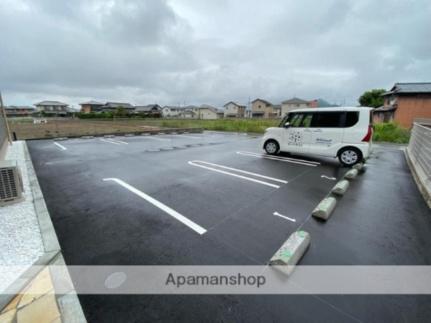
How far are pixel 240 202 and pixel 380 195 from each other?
288cm

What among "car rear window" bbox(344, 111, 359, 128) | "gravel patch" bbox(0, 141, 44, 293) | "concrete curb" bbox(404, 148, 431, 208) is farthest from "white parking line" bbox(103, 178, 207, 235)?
"car rear window" bbox(344, 111, 359, 128)

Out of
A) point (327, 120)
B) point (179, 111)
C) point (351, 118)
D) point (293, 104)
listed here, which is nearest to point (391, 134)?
point (351, 118)

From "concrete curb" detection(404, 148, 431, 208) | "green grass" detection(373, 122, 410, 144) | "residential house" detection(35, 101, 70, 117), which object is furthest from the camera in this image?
"residential house" detection(35, 101, 70, 117)

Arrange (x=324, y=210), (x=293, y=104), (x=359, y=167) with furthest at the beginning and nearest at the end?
(x=293, y=104) < (x=359, y=167) < (x=324, y=210)

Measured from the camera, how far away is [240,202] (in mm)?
3486

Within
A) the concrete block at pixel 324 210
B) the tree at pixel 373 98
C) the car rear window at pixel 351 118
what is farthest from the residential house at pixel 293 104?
the concrete block at pixel 324 210

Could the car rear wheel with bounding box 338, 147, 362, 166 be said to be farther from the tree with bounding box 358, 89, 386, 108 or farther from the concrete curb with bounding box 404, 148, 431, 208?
the tree with bounding box 358, 89, 386, 108

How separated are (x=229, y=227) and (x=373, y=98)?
130ft

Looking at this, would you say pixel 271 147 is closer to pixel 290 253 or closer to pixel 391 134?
pixel 290 253

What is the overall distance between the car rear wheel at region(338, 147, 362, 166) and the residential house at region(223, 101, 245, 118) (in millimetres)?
60217

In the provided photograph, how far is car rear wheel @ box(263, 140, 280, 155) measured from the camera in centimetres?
720

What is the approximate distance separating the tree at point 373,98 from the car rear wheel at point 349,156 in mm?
32380

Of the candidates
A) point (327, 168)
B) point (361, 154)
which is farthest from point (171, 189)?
point (361, 154)

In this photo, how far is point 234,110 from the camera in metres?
65.6
